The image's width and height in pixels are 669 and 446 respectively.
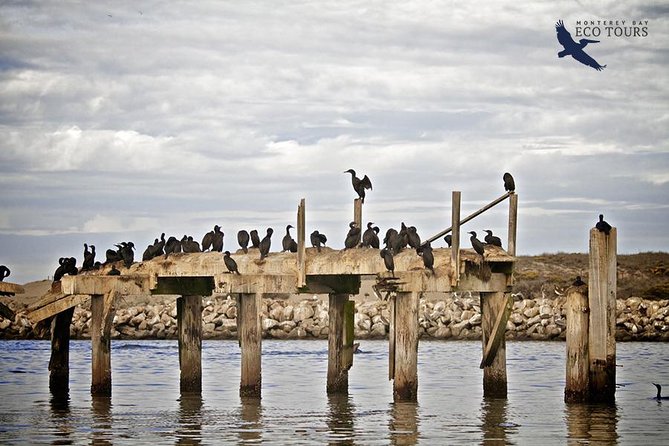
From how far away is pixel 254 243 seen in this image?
27859 millimetres

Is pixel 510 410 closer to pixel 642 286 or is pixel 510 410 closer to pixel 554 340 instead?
pixel 554 340

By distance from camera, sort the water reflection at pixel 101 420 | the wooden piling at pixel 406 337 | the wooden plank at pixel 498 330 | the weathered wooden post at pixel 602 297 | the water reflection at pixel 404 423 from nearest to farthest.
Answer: the water reflection at pixel 404 423
the water reflection at pixel 101 420
the weathered wooden post at pixel 602 297
the wooden piling at pixel 406 337
the wooden plank at pixel 498 330

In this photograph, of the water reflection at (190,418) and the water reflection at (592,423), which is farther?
the water reflection at (190,418)

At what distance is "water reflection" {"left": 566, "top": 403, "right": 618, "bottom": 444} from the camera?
21.1 m

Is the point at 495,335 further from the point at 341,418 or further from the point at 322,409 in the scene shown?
the point at 322,409

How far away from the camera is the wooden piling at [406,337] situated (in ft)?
77.3

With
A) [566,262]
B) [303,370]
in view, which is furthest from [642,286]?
[303,370]

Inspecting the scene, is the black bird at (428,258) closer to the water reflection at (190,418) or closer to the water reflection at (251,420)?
the water reflection at (251,420)

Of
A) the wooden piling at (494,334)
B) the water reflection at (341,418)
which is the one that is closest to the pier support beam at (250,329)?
the water reflection at (341,418)

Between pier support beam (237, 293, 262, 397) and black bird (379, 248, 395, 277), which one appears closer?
black bird (379, 248, 395, 277)

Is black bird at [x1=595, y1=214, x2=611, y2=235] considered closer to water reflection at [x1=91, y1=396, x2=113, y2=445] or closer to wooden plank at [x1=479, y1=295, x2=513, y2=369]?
wooden plank at [x1=479, y1=295, x2=513, y2=369]

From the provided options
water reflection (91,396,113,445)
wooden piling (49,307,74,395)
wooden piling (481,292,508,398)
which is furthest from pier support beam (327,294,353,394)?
wooden piling (49,307,74,395)

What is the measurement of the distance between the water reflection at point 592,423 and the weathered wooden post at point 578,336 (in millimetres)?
442

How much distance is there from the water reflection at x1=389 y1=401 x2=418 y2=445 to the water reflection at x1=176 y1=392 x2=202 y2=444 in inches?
133
